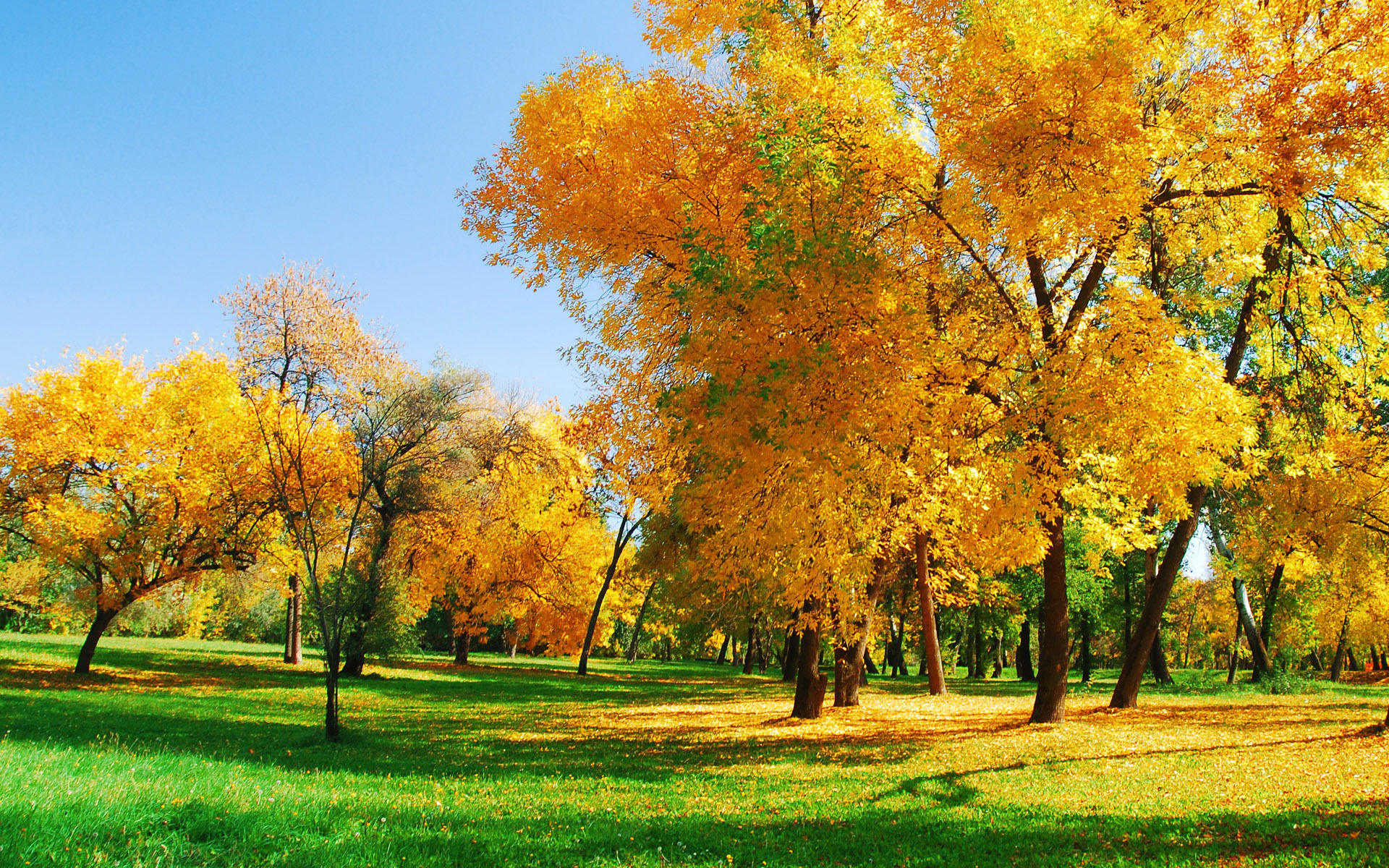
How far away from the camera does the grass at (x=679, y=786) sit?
525cm

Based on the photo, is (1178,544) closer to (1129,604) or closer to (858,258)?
(858,258)

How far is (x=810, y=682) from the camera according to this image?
1551 centimetres

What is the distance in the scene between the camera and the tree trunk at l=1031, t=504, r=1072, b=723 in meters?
12.2

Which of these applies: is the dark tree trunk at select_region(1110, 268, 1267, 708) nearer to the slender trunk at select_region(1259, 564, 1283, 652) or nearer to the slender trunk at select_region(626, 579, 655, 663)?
the slender trunk at select_region(1259, 564, 1283, 652)

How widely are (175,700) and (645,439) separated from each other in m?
12.9

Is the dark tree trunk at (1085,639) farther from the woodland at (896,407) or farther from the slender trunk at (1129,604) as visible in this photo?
the woodland at (896,407)

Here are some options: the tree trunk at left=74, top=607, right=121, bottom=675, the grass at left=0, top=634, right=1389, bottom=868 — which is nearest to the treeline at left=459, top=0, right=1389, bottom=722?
the grass at left=0, top=634, right=1389, bottom=868

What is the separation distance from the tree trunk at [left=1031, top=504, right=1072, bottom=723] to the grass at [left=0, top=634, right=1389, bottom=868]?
58 cm

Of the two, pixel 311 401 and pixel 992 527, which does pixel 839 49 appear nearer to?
pixel 992 527

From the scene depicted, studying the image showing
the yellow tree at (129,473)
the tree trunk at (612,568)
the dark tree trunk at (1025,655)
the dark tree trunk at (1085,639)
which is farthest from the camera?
the dark tree trunk at (1025,655)

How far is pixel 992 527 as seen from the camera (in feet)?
32.1

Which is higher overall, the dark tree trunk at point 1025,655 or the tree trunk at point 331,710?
the tree trunk at point 331,710

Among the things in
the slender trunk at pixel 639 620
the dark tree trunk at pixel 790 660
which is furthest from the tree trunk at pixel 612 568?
the dark tree trunk at pixel 790 660

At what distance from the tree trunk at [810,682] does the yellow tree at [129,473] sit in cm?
1438
